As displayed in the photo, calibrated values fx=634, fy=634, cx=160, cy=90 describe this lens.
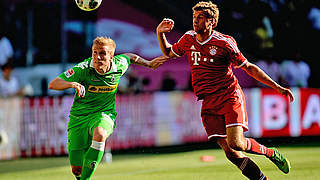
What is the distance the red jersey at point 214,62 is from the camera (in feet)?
23.3

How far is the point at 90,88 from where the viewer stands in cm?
723

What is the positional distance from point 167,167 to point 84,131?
11.9 ft

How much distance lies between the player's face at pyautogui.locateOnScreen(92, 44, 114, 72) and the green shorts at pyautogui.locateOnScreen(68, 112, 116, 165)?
1.86ft

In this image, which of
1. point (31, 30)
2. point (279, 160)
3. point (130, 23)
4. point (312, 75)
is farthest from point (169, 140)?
point (31, 30)

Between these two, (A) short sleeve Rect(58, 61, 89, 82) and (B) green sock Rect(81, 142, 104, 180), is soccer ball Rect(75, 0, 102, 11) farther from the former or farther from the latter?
(B) green sock Rect(81, 142, 104, 180)

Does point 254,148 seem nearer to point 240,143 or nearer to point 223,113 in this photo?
point 240,143

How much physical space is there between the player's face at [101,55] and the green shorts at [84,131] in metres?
0.57

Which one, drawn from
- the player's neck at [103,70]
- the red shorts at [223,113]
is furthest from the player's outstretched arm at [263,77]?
the player's neck at [103,70]

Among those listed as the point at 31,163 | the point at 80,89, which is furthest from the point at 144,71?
the point at 80,89

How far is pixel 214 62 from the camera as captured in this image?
7184 millimetres

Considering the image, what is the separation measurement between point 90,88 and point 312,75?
30.4 feet

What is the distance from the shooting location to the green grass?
9.17 meters

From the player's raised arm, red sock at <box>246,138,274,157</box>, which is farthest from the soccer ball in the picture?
red sock at <box>246,138,274,157</box>

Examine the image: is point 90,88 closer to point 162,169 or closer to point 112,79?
point 112,79
